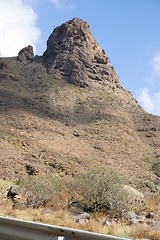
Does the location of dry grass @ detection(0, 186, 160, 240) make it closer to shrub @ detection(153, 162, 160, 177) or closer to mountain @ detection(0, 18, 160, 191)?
mountain @ detection(0, 18, 160, 191)

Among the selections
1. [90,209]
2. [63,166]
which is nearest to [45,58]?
[63,166]

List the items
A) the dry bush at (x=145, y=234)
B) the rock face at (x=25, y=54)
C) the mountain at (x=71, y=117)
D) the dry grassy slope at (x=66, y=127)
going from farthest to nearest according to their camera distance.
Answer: the rock face at (x=25, y=54) → the mountain at (x=71, y=117) → the dry grassy slope at (x=66, y=127) → the dry bush at (x=145, y=234)

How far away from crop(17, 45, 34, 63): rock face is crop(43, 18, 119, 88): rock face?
3.60 meters

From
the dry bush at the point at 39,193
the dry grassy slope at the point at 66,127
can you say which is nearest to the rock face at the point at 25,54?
the dry grassy slope at the point at 66,127

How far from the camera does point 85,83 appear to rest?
66.4m

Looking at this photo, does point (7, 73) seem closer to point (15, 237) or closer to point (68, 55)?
point (68, 55)

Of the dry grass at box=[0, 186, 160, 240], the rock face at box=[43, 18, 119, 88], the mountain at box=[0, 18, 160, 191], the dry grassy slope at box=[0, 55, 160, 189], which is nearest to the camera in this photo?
the dry grass at box=[0, 186, 160, 240]

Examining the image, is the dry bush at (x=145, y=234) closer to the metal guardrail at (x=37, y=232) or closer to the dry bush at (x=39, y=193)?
the metal guardrail at (x=37, y=232)

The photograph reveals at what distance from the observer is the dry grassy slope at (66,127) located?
37.7 meters

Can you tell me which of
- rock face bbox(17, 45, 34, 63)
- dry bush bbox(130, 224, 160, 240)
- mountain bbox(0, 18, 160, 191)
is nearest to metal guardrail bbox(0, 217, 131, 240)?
dry bush bbox(130, 224, 160, 240)

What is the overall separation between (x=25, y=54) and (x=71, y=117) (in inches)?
1142

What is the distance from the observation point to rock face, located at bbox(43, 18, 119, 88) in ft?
224

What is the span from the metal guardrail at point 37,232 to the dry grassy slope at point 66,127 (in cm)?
2496

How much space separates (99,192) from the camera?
39.1 feet
